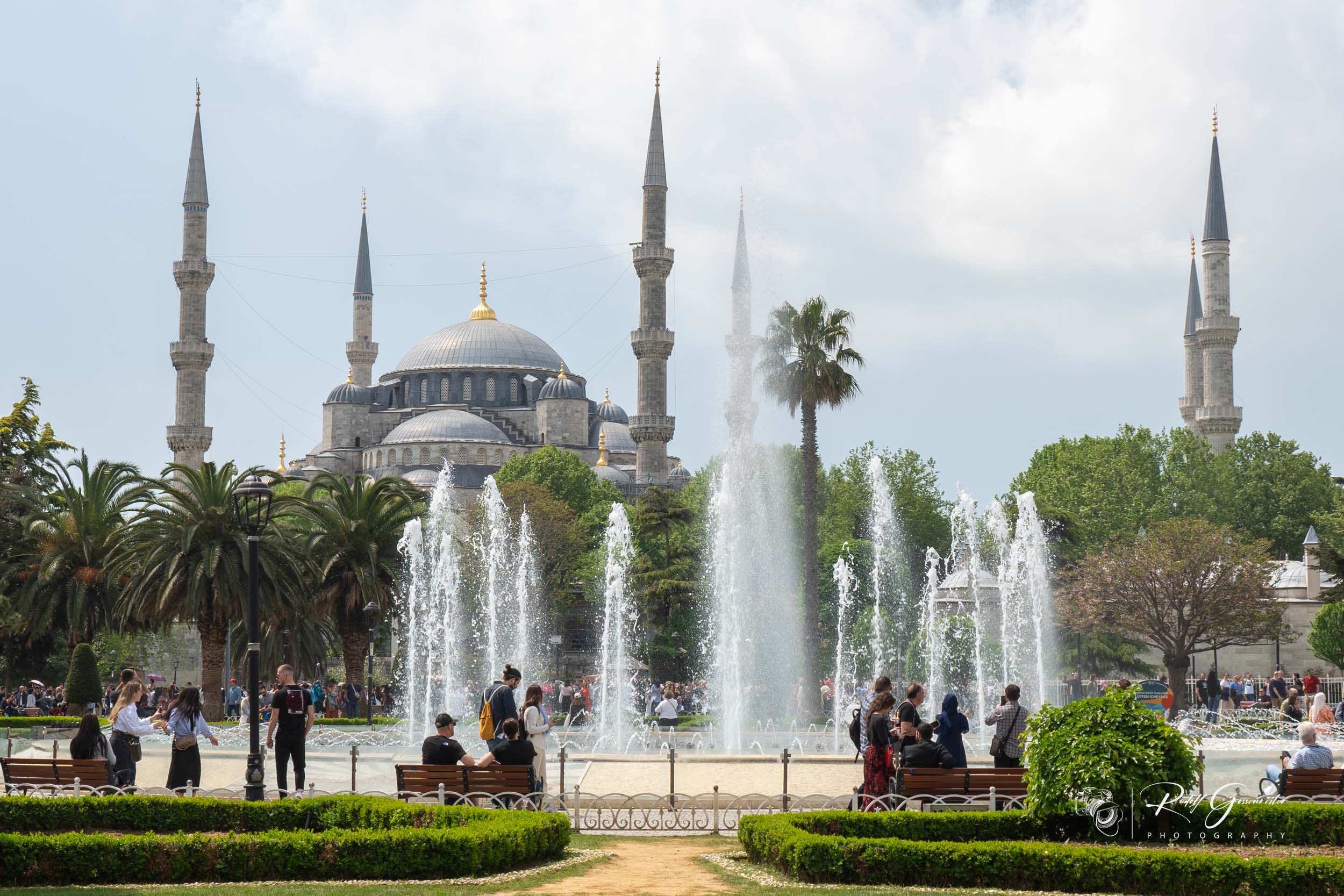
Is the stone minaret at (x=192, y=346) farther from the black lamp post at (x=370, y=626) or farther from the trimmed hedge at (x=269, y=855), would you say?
the trimmed hedge at (x=269, y=855)

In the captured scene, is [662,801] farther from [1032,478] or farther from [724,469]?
[1032,478]

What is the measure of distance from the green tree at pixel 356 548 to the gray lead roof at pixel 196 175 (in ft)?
97.3

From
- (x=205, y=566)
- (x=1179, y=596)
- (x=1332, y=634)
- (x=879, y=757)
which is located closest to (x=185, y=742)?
(x=879, y=757)

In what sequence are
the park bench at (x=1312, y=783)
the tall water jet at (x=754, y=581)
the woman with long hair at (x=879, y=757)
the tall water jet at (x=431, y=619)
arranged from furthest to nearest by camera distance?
the tall water jet at (x=431, y=619) → the tall water jet at (x=754, y=581) → the park bench at (x=1312, y=783) → the woman with long hair at (x=879, y=757)

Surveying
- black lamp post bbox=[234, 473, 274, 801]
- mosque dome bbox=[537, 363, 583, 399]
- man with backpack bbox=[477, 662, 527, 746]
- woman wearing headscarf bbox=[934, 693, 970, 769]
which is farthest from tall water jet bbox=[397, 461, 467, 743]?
mosque dome bbox=[537, 363, 583, 399]

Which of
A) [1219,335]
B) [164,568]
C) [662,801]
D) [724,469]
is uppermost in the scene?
[1219,335]

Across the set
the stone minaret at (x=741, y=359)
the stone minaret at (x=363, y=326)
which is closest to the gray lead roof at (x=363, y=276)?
the stone minaret at (x=363, y=326)

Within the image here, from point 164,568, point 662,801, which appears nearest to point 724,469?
point 164,568

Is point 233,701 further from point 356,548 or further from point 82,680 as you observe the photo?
point 82,680

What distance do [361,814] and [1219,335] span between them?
4885cm

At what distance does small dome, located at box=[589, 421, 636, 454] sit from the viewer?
80.6m

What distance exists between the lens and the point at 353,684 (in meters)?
29.7

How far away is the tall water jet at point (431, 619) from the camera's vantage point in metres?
29.3

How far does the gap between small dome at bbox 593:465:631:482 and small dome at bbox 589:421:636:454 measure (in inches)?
304
